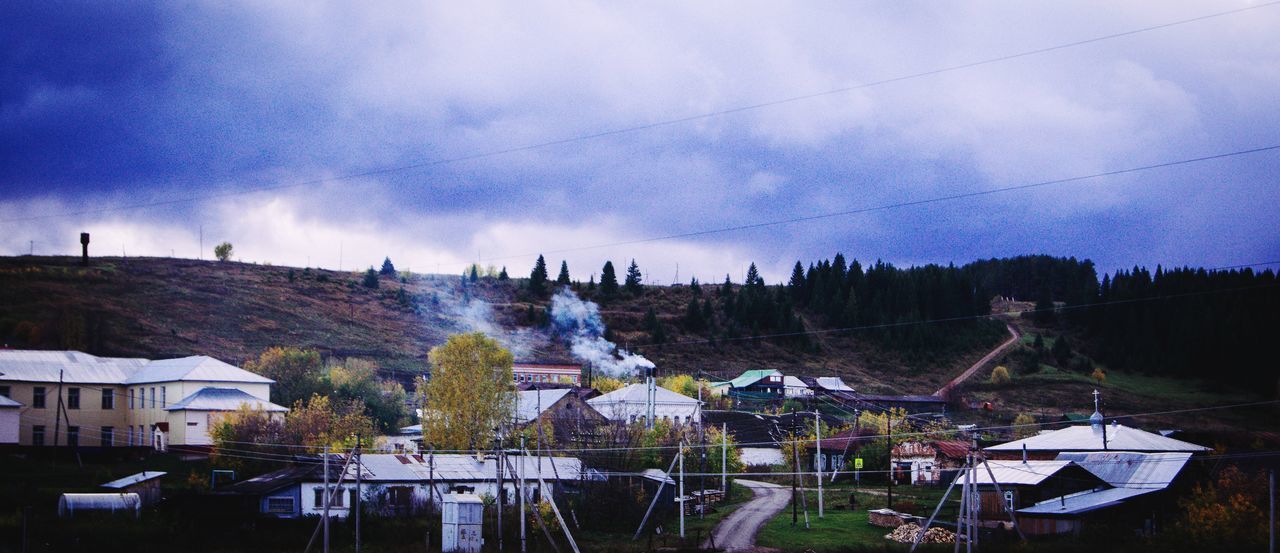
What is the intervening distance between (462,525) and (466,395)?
1933cm

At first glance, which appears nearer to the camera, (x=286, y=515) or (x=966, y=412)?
(x=286, y=515)

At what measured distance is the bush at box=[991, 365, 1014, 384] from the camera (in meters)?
101

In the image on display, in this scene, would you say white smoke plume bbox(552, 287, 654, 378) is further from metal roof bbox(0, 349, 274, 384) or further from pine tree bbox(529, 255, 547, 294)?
metal roof bbox(0, 349, 274, 384)

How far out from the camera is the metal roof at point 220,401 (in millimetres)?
59781

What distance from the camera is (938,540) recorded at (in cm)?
3938

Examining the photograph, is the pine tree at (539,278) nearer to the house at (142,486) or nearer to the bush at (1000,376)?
the bush at (1000,376)

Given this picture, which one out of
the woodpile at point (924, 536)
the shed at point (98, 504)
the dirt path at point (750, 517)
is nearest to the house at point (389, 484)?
the shed at point (98, 504)

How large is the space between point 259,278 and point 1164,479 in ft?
358

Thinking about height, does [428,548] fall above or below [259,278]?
below

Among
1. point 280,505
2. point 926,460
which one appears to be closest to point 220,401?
point 280,505

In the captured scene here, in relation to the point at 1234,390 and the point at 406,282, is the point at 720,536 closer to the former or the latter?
the point at 1234,390

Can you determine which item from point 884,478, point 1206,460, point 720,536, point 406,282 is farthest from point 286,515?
point 406,282

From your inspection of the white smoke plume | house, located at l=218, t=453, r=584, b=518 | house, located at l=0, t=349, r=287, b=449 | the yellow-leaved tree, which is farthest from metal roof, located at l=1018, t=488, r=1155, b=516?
the white smoke plume

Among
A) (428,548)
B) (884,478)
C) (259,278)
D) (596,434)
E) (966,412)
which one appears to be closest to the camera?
(428,548)
